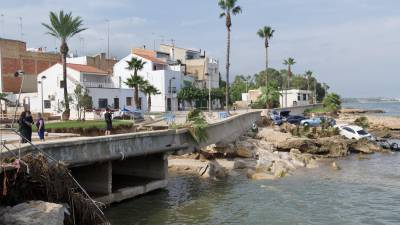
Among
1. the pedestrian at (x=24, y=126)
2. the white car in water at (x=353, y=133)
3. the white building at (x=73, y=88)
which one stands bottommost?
the white car in water at (x=353, y=133)

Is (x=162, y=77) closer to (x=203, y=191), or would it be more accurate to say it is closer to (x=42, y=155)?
(x=203, y=191)

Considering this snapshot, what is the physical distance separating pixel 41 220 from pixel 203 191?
43.7 ft

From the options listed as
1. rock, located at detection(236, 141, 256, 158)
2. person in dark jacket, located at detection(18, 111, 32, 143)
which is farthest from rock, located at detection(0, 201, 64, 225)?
rock, located at detection(236, 141, 256, 158)

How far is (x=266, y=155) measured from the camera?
3578 cm

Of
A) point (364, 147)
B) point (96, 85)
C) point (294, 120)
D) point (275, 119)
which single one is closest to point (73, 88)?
point (96, 85)

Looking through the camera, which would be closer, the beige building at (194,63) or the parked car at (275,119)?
the parked car at (275,119)

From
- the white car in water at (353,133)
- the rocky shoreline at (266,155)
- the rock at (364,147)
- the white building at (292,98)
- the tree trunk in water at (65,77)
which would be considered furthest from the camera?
the white building at (292,98)

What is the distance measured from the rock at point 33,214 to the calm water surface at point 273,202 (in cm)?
576

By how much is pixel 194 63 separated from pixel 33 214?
302 ft

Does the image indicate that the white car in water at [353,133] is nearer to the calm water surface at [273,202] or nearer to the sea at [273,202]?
the sea at [273,202]

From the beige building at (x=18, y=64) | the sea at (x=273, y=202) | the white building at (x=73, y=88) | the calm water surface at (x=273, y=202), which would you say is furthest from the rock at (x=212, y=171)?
the beige building at (x=18, y=64)

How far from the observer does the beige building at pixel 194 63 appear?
101 meters

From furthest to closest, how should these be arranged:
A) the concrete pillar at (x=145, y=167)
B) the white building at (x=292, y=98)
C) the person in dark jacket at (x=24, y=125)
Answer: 1. the white building at (x=292, y=98)
2. the concrete pillar at (x=145, y=167)
3. the person in dark jacket at (x=24, y=125)

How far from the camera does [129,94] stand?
71.9m
